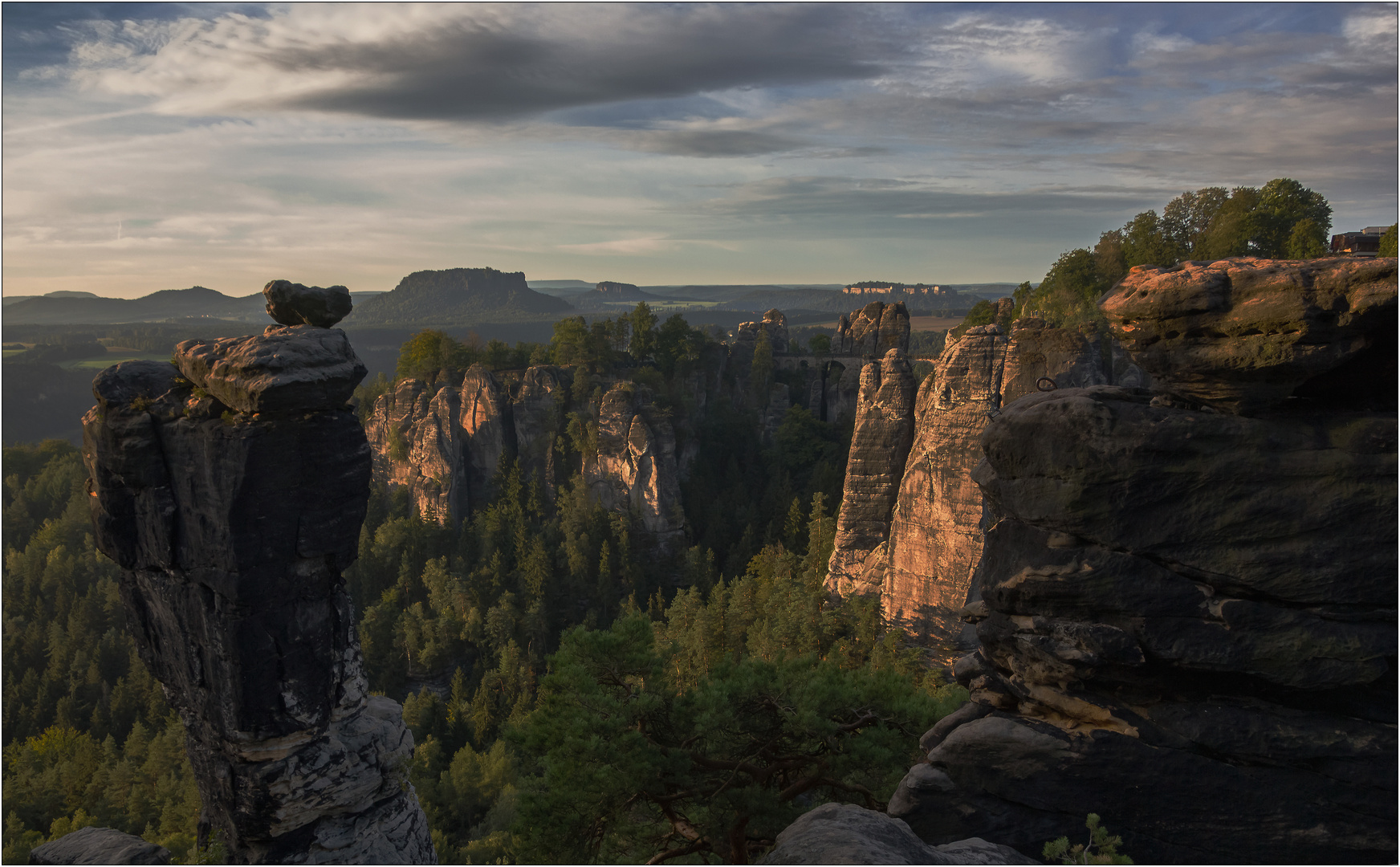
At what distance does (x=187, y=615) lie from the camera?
47.4 feet

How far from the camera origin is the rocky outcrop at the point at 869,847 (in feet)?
31.3

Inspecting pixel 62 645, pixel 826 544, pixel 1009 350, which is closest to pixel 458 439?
pixel 62 645

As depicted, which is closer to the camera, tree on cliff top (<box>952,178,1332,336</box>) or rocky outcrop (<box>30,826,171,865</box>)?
rocky outcrop (<box>30,826,171,865</box>)

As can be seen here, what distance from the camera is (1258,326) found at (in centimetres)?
909

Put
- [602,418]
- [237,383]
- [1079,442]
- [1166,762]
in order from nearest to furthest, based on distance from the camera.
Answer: [1166,762]
[1079,442]
[237,383]
[602,418]

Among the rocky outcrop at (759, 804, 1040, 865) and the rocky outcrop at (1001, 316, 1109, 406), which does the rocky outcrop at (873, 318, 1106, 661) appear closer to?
the rocky outcrop at (1001, 316, 1109, 406)

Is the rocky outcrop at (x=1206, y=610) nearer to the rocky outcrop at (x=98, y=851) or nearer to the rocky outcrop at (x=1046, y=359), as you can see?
the rocky outcrop at (x=98, y=851)

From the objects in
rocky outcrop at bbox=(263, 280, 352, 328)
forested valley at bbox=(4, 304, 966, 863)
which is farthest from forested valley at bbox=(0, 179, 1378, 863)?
rocky outcrop at bbox=(263, 280, 352, 328)

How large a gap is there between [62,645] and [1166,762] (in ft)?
230

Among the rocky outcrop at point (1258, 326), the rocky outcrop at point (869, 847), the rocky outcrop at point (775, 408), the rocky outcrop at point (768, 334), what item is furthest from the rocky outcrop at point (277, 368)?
the rocky outcrop at point (768, 334)

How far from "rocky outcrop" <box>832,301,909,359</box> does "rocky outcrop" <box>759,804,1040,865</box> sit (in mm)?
47495

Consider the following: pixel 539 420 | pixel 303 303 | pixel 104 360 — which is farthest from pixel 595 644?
pixel 104 360

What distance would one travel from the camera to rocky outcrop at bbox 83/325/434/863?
13500 mm

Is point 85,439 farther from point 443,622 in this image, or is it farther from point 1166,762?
point 443,622
